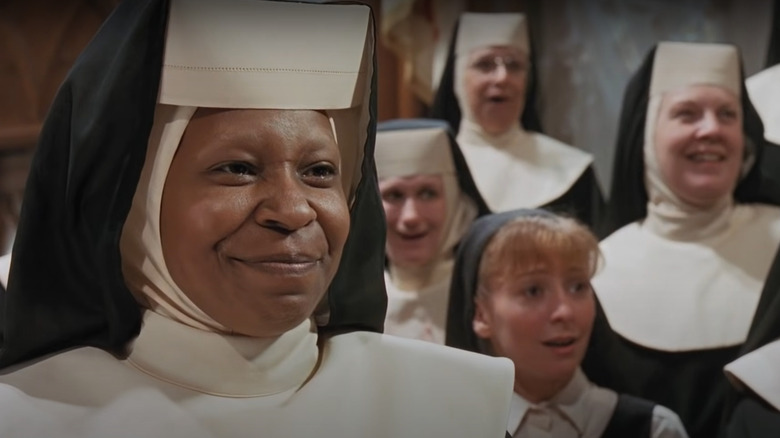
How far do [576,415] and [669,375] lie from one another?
0.42 meters

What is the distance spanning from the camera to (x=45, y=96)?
251 centimetres

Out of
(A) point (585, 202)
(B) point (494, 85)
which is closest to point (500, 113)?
(B) point (494, 85)

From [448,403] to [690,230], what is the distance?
1.23 meters

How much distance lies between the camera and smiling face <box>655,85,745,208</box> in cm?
227

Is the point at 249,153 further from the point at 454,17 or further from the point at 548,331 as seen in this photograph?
the point at 454,17

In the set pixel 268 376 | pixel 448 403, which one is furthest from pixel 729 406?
pixel 268 376

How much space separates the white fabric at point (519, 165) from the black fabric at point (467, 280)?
0.65m

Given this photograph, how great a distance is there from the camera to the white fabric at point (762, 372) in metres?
1.73

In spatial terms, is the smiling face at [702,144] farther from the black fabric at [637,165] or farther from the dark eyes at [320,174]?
the dark eyes at [320,174]

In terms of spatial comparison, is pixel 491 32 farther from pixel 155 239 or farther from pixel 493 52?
pixel 155 239

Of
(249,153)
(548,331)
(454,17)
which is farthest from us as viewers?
(454,17)

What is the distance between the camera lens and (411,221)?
2.31m

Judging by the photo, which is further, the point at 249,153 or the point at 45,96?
the point at 45,96

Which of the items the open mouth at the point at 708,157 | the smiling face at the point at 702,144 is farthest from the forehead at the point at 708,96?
the open mouth at the point at 708,157
